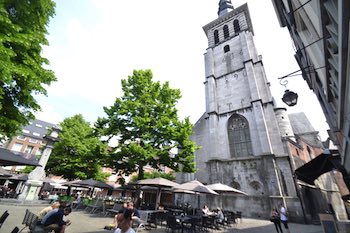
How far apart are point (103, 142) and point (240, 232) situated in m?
10.6

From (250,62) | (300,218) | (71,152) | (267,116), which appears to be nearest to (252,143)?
(267,116)

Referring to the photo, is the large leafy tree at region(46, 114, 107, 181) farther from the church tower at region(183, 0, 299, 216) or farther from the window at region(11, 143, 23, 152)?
the window at region(11, 143, 23, 152)

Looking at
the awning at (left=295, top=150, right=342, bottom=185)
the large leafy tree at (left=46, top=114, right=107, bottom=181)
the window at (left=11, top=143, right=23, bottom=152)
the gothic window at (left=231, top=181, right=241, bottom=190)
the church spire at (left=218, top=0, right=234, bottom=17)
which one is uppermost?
the church spire at (left=218, top=0, right=234, bottom=17)

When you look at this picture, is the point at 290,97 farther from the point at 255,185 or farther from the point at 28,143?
the point at 28,143

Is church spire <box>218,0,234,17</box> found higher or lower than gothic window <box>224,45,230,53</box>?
higher

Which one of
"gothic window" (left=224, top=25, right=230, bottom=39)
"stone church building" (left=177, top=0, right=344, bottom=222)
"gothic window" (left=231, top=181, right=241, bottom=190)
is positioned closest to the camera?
"stone church building" (left=177, top=0, right=344, bottom=222)

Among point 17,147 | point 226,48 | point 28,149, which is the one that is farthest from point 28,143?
point 226,48

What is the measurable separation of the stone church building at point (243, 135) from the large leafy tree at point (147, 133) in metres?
8.05

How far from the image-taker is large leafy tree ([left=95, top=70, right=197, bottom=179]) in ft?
38.7

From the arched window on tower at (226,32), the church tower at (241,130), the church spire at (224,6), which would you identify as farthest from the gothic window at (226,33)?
the church spire at (224,6)

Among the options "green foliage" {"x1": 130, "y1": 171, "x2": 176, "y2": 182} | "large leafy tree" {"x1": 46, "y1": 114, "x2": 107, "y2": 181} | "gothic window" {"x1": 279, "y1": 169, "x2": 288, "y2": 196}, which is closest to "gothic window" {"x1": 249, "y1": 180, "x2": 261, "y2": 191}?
"gothic window" {"x1": 279, "y1": 169, "x2": 288, "y2": 196}

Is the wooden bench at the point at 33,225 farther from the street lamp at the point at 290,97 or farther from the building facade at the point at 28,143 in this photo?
the building facade at the point at 28,143

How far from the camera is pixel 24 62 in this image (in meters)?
5.50

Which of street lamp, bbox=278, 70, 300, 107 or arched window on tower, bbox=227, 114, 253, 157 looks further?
arched window on tower, bbox=227, 114, 253, 157
